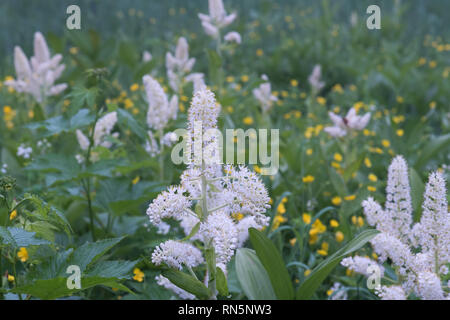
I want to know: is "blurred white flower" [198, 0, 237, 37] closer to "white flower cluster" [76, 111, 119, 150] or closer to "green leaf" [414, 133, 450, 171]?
"white flower cluster" [76, 111, 119, 150]

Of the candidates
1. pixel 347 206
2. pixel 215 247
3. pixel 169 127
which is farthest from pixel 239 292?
pixel 169 127

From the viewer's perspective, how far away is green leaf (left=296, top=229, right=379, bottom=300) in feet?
4.21

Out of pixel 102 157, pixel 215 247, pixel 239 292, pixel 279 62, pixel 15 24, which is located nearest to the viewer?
pixel 215 247

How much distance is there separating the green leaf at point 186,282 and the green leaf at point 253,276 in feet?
0.36

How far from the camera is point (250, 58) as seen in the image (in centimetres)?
518

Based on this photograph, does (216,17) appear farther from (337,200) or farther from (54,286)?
(54,286)

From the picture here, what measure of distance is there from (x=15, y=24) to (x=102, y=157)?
4310 millimetres

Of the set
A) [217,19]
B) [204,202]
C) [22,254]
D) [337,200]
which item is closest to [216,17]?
[217,19]

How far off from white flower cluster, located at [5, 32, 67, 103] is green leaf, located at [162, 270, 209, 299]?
2.10 m

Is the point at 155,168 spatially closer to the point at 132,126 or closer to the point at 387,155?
the point at 132,126

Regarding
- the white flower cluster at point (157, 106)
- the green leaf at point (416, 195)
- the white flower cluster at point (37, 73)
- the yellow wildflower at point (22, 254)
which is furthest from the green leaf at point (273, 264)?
the white flower cluster at point (37, 73)

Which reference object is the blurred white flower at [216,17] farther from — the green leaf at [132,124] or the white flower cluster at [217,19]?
the green leaf at [132,124]

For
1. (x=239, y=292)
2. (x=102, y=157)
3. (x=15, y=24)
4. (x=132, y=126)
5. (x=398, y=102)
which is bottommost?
(x=239, y=292)

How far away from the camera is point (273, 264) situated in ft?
4.64
